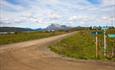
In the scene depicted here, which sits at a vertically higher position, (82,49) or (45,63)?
(45,63)

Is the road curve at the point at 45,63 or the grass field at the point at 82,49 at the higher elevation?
the road curve at the point at 45,63

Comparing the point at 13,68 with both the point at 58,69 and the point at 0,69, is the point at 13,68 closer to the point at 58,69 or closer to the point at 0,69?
the point at 0,69

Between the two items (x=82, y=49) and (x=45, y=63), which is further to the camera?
(x=82, y=49)

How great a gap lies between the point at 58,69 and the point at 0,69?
2975 mm

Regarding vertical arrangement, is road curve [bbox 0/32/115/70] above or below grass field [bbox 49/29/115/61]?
above

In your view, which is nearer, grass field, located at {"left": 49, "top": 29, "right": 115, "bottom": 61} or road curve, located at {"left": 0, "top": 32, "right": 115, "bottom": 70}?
road curve, located at {"left": 0, "top": 32, "right": 115, "bottom": 70}

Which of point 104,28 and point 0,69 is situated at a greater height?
point 104,28

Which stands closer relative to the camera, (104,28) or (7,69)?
(7,69)

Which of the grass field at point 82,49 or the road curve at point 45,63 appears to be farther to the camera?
the grass field at point 82,49

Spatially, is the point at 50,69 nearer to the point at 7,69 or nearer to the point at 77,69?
the point at 77,69

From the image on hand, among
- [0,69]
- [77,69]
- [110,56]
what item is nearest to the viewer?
[77,69]

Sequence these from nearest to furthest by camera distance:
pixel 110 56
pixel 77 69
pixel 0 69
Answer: pixel 77 69, pixel 0 69, pixel 110 56

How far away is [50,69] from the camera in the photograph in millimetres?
9953

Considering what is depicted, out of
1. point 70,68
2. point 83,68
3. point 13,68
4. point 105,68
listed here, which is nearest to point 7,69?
point 13,68
